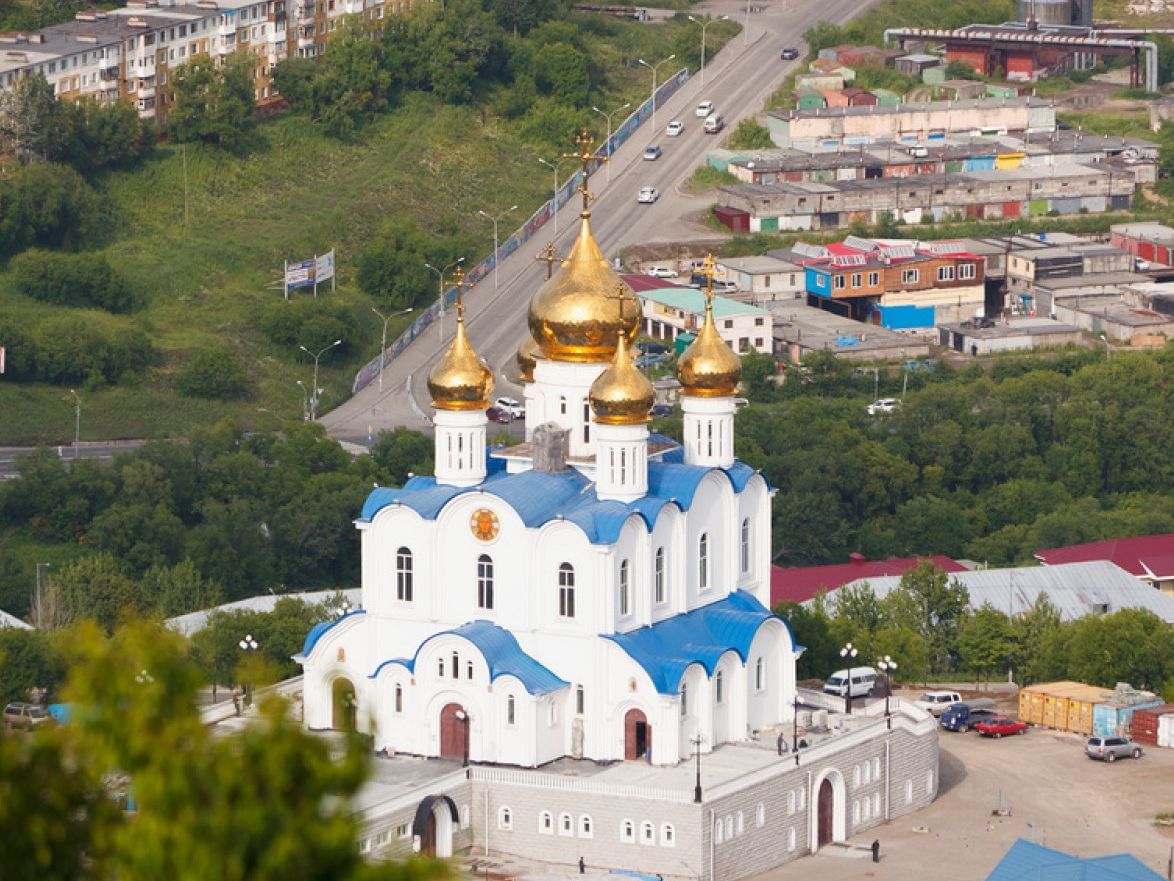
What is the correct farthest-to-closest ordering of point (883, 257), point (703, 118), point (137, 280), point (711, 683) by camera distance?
point (703, 118) < point (883, 257) < point (137, 280) < point (711, 683)

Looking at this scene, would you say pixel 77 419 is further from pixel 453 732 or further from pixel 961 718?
pixel 453 732

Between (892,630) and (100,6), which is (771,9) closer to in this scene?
(100,6)

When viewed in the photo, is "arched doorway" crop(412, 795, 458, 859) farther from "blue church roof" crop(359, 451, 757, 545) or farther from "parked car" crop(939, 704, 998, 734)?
"parked car" crop(939, 704, 998, 734)

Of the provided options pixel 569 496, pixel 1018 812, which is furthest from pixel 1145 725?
pixel 569 496

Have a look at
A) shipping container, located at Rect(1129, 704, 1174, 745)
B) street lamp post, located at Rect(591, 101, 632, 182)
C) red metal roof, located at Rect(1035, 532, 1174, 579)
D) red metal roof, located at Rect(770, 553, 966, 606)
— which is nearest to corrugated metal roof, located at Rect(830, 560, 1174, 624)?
red metal roof, located at Rect(770, 553, 966, 606)

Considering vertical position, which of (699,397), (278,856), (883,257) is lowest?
(883,257)

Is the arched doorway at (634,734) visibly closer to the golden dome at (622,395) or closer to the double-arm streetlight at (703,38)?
the golden dome at (622,395)

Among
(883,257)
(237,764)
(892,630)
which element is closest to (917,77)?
(883,257)
